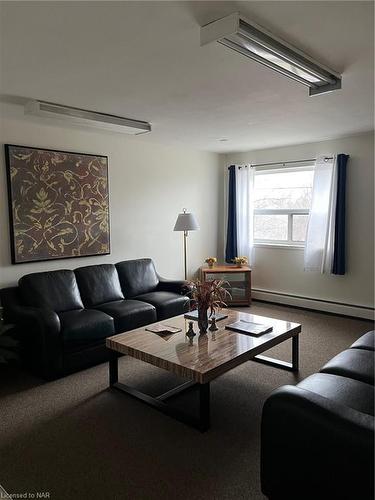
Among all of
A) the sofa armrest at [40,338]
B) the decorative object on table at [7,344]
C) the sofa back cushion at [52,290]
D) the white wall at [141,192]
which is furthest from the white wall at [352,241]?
the decorative object on table at [7,344]

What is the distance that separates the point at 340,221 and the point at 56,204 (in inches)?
136

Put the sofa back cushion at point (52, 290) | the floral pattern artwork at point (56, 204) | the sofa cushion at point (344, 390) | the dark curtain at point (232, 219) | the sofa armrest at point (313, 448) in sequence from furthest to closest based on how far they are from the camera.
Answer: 1. the dark curtain at point (232, 219)
2. the floral pattern artwork at point (56, 204)
3. the sofa back cushion at point (52, 290)
4. the sofa cushion at point (344, 390)
5. the sofa armrest at point (313, 448)

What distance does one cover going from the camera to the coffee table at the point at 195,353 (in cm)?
246

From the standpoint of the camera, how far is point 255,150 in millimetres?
5777

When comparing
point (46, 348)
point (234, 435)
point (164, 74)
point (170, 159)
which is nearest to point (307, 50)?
point (164, 74)

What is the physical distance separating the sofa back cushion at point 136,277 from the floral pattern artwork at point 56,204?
34cm

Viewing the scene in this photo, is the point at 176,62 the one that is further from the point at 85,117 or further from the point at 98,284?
the point at 98,284

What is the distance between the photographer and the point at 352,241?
489 cm

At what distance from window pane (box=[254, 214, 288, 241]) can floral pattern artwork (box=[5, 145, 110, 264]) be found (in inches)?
98.4

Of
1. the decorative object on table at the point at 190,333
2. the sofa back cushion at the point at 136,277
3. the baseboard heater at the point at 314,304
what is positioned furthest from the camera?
the baseboard heater at the point at 314,304

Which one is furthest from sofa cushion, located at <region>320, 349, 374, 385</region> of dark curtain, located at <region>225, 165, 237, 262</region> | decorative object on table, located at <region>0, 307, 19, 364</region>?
dark curtain, located at <region>225, 165, 237, 262</region>

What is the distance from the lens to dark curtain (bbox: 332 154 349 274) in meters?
4.79

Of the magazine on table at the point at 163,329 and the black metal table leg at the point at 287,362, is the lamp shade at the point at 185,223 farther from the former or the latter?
the black metal table leg at the point at 287,362

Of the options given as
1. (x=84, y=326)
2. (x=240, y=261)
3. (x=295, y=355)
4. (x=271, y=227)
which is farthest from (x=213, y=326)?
(x=271, y=227)
